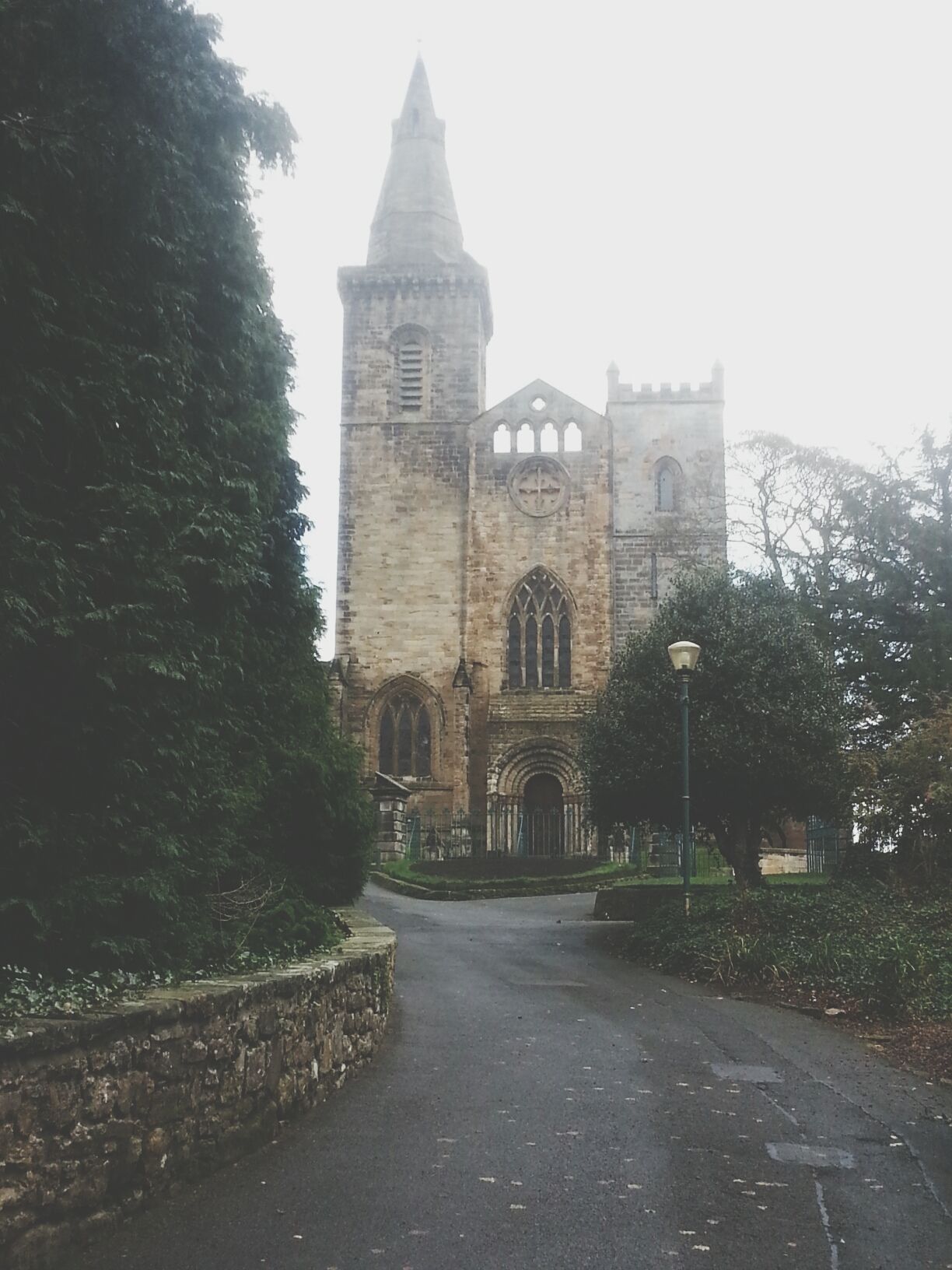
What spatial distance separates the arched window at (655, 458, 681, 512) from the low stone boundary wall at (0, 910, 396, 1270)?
3141 cm

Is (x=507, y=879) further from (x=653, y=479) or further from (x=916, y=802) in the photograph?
(x=653, y=479)

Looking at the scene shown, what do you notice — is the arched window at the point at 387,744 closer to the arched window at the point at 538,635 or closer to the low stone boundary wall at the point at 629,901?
the arched window at the point at 538,635

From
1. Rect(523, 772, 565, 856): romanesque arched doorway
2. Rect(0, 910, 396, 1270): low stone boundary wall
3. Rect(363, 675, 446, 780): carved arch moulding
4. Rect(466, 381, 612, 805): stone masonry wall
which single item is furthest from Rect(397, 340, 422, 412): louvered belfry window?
Rect(0, 910, 396, 1270): low stone boundary wall

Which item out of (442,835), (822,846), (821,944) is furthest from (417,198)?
(821,944)

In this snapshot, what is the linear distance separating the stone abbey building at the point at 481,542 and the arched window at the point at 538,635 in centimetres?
5

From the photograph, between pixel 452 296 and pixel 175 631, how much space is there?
111 ft

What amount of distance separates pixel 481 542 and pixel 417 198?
510 inches

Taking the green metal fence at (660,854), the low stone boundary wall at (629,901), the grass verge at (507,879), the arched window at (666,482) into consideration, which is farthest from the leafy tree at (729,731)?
the arched window at (666,482)

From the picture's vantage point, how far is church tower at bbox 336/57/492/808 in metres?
35.7

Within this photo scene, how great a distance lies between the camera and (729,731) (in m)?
18.8

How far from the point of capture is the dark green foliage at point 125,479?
19.7ft

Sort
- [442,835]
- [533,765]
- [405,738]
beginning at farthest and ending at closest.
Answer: [405,738]
[533,765]
[442,835]

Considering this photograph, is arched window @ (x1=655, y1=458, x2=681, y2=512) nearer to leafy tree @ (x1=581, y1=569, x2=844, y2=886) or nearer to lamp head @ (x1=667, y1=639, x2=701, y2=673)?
leafy tree @ (x1=581, y1=569, x2=844, y2=886)

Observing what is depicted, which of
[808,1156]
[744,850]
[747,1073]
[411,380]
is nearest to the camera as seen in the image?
[808,1156]
